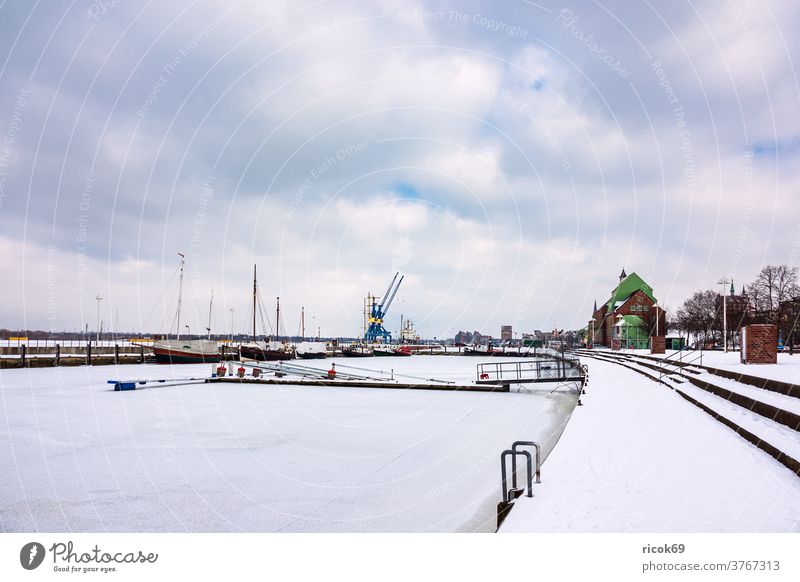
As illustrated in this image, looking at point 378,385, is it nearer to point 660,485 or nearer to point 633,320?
point 660,485

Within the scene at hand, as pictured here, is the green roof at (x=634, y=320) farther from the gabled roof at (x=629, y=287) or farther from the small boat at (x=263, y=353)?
the small boat at (x=263, y=353)

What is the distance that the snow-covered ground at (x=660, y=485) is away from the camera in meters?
5.93

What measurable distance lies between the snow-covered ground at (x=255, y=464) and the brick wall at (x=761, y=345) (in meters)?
8.32

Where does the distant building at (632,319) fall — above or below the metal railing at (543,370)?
above

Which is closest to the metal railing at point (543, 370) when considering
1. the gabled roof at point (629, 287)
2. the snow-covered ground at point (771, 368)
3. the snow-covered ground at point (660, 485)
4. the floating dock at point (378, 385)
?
the floating dock at point (378, 385)

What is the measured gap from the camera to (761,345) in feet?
69.9

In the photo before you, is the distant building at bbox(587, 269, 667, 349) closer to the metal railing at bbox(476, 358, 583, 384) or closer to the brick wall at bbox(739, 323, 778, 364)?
the metal railing at bbox(476, 358, 583, 384)

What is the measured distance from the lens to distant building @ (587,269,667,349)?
82.9 meters

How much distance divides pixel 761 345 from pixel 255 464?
71.7 feet
